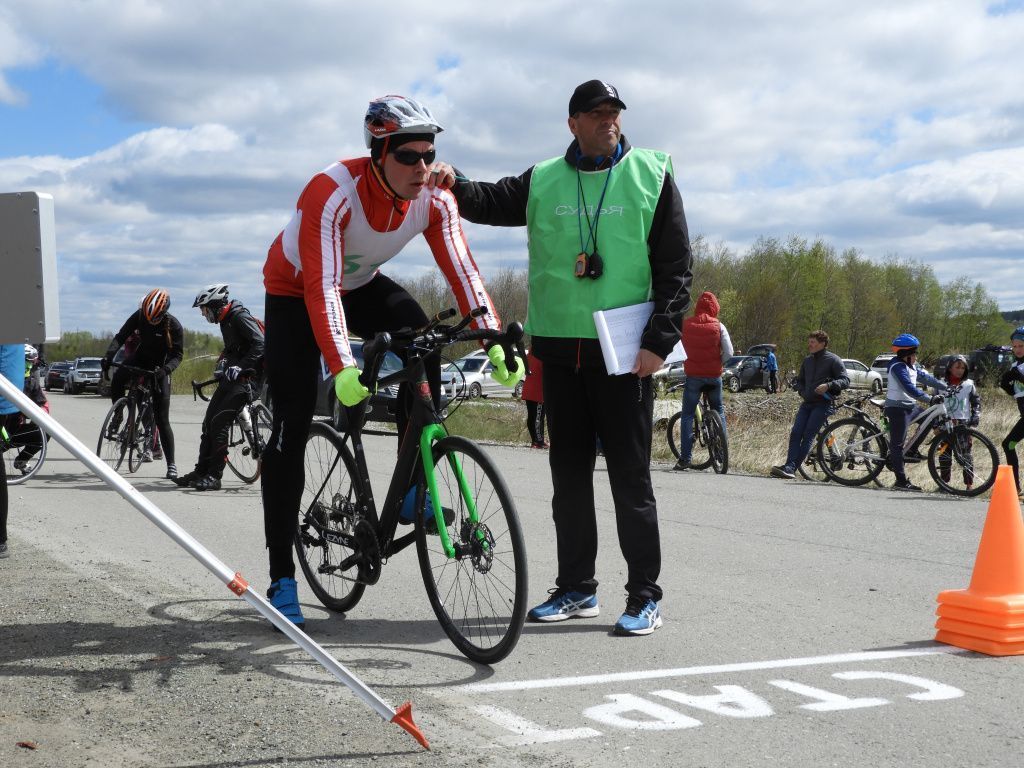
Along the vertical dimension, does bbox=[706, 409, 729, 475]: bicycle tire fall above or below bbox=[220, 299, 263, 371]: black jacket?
below

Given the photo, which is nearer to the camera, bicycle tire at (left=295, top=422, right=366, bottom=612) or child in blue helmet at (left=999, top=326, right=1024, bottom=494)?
bicycle tire at (left=295, top=422, right=366, bottom=612)

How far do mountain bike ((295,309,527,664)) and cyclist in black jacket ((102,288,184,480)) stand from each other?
24.4 feet

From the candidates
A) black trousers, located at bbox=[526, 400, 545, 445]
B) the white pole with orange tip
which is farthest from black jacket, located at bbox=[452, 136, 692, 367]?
black trousers, located at bbox=[526, 400, 545, 445]

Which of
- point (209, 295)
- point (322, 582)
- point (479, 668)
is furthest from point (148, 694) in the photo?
point (209, 295)

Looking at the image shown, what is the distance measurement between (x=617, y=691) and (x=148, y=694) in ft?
5.39

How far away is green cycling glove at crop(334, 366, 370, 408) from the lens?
177 inches

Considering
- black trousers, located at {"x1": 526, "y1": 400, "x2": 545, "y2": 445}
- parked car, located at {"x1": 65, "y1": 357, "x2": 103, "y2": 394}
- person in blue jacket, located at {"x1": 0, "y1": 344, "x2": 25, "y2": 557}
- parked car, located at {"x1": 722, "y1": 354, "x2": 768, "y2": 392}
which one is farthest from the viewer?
parked car, located at {"x1": 65, "y1": 357, "x2": 103, "y2": 394}

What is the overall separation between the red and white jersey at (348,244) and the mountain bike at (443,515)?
0.22 metres

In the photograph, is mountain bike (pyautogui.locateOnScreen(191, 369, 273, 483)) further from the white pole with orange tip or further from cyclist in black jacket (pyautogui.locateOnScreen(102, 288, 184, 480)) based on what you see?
the white pole with orange tip

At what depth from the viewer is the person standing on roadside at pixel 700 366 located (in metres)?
15.0

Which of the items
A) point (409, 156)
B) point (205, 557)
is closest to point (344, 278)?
point (409, 156)

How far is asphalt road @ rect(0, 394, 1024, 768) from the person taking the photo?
12.0 ft

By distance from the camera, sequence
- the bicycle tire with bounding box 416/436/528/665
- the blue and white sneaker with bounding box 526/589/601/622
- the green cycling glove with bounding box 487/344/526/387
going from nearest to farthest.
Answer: the bicycle tire with bounding box 416/436/528/665 < the green cycling glove with bounding box 487/344/526/387 < the blue and white sneaker with bounding box 526/589/601/622

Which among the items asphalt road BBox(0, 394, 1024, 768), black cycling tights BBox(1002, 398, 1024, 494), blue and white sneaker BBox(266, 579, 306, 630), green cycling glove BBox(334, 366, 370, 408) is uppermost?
green cycling glove BBox(334, 366, 370, 408)
